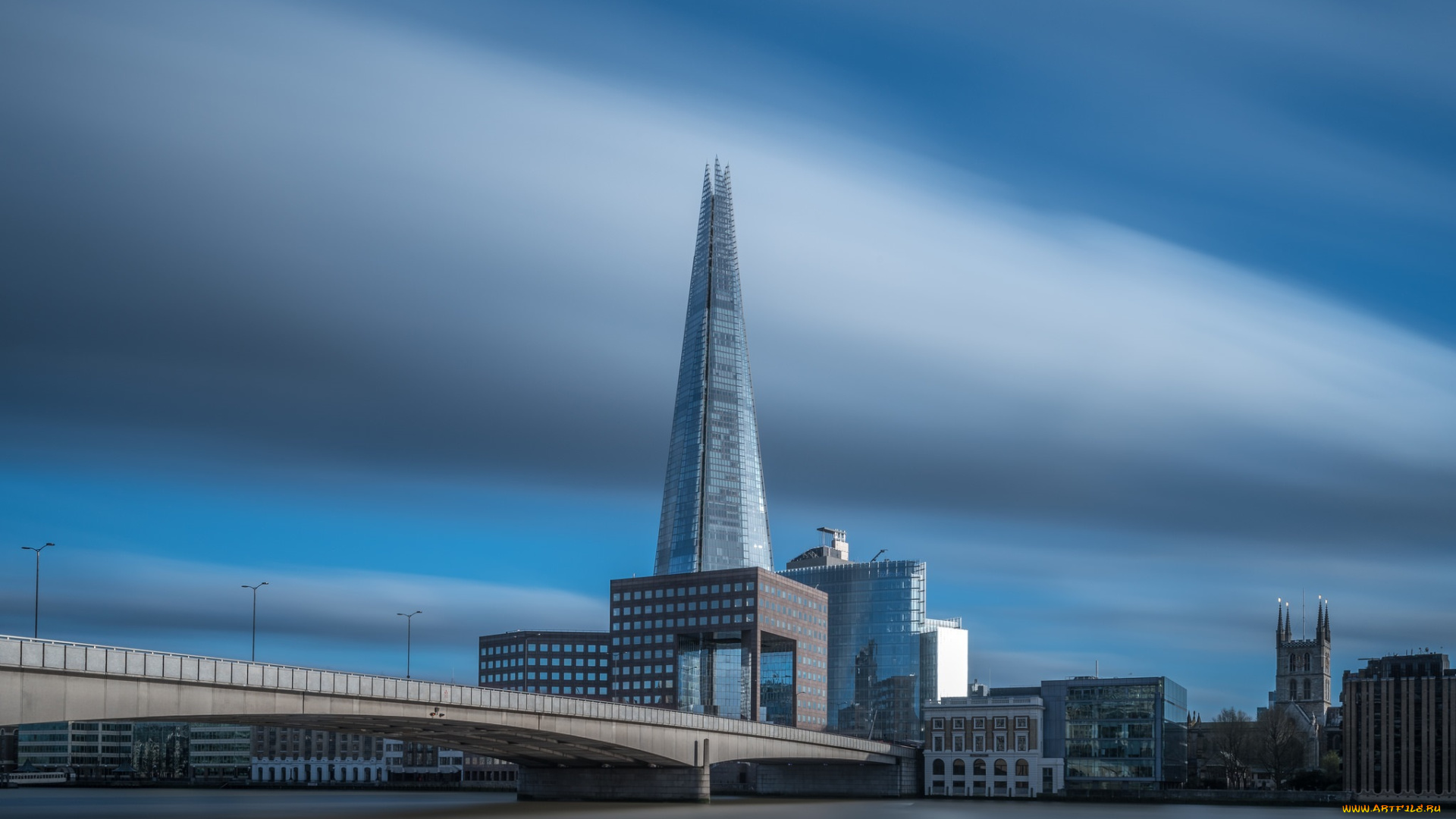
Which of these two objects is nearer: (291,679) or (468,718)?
(291,679)

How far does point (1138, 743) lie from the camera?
159250mm

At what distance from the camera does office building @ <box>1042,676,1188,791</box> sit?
158 meters

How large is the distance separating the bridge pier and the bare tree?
82237 mm

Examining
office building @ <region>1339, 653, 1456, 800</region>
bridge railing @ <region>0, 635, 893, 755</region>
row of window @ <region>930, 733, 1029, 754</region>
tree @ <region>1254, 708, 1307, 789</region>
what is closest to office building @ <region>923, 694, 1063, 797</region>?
row of window @ <region>930, 733, 1029, 754</region>

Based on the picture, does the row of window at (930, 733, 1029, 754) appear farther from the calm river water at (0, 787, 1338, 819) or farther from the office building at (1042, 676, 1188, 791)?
the calm river water at (0, 787, 1338, 819)

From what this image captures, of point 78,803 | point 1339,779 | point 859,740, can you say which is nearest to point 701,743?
point 859,740

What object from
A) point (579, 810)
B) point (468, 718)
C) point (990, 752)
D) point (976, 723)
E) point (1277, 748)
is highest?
point (468, 718)

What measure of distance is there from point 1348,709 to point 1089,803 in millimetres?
29501

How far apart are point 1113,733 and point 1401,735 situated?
3033cm

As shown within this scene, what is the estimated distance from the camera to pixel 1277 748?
168750mm

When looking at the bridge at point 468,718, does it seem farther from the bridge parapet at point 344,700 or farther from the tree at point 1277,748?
the tree at point 1277,748

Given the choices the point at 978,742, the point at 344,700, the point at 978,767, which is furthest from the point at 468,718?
the point at 978,742

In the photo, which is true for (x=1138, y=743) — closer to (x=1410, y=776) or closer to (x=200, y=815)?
(x=1410, y=776)

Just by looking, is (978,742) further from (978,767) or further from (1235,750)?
(1235,750)
